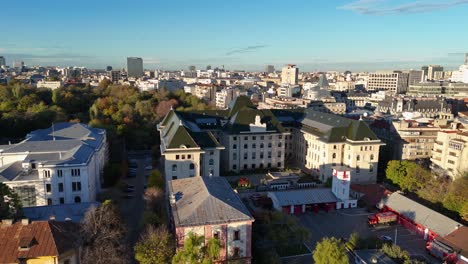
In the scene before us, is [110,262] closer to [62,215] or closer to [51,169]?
[62,215]

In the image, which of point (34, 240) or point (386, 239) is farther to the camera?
point (386, 239)

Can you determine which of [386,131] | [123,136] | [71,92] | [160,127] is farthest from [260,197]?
[71,92]

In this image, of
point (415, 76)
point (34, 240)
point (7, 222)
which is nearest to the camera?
point (34, 240)

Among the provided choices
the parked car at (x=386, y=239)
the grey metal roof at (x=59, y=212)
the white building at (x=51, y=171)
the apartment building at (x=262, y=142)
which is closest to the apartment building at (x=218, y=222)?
the grey metal roof at (x=59, y=212)

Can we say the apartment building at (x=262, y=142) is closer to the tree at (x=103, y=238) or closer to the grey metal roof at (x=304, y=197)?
the grey metal roof at (x=304, y=197)

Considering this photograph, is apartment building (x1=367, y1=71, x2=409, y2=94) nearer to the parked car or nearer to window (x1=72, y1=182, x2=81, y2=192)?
the parked car

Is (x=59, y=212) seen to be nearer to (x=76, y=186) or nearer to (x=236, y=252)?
(x=76, y=186)

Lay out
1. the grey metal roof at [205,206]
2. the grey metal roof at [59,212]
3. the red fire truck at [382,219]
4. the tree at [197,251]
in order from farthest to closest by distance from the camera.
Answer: the red fire truck at [382,219] < the grey metal roof at [59,212] < the grey metal roof at [205,206] < the tree at [197,251]

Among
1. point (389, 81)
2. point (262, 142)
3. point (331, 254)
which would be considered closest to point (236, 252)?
point (331, 254)
